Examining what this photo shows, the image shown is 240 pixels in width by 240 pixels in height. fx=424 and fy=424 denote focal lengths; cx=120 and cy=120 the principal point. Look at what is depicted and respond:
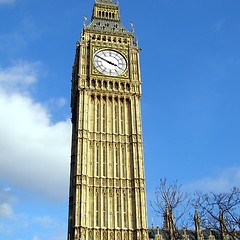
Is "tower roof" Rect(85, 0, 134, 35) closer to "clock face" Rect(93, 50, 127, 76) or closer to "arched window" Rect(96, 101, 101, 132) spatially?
"clock face" Rect(93, 50, 127, 76)

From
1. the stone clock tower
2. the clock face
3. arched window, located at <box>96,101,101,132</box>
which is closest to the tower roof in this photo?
the stone clock tower

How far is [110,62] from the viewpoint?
180 ft

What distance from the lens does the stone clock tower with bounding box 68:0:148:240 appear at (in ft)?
148

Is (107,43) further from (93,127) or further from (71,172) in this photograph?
(71,172)

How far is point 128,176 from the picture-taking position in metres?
48.4

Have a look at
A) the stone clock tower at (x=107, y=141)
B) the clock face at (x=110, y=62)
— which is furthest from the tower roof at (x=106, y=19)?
the clock face at (x=110, y=62)

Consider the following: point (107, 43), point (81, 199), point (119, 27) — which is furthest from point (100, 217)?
point (119, 27)

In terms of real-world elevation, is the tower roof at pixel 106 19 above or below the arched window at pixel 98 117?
above

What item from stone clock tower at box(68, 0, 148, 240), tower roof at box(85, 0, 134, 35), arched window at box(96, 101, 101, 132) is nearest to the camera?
stone clock tower at box(68, 0, 148, 240)

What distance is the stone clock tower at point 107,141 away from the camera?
45.1 m

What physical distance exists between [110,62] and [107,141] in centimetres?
1103

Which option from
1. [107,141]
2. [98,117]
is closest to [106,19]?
[98,117]

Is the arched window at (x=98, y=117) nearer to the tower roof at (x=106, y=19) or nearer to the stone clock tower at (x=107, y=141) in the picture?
the stone clock tower at (x=107, y=141)

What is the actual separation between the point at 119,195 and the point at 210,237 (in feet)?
42.2
